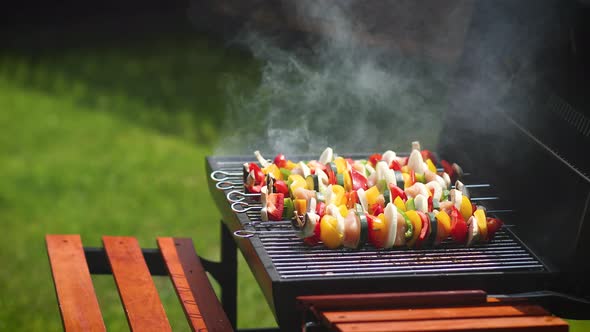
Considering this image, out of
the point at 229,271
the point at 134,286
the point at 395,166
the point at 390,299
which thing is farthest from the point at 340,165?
the point at 390,299

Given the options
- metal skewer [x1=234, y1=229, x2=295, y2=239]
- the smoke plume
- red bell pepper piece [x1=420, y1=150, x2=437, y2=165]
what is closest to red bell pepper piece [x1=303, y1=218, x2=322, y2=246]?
metal skewer [x1=234, y1=229, x2=295, y2=239]

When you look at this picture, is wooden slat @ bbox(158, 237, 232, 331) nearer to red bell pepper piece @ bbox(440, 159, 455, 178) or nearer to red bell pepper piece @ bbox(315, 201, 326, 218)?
red bell pepper piece @ bbox(315, 201, 326, 218)

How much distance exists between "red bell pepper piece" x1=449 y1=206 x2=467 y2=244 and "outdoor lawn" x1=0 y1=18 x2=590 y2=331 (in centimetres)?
224

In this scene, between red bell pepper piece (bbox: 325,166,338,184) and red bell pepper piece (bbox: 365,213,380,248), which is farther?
red bell pepper piece (bbox: 325,166,338,184)

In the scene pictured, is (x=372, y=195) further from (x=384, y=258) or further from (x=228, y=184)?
(x=228, y=184)

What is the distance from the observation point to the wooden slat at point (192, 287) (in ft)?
10.9

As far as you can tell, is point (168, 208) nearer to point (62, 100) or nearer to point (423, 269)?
point (62, 100)

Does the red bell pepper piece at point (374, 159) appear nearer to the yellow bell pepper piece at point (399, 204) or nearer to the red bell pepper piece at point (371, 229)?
the yellow bell pepper piece at point (399, 204)

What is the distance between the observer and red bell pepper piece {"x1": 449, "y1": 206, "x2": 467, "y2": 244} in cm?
321

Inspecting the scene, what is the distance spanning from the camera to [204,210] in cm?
684

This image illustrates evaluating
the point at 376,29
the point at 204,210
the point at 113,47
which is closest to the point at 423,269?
the point at 376,29

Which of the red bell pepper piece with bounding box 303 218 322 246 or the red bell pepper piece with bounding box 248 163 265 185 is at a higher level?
the red bell pepper piece with bounding box 248 163 265 185

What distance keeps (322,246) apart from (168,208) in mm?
3760

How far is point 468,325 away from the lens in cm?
263
